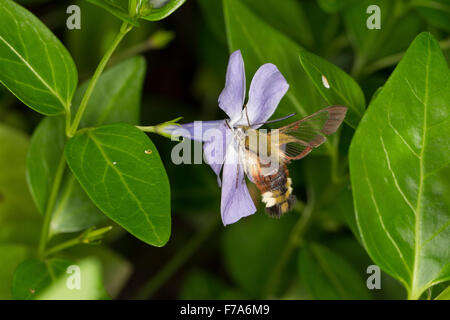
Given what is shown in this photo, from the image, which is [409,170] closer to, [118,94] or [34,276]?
[118,94]

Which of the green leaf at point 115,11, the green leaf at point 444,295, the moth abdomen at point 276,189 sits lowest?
the green leaf at point 444,295

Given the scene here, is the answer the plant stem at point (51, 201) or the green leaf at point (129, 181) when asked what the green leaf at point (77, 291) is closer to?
the plant stem at point (51, 201)

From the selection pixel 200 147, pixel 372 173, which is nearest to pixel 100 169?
pixel 200 147

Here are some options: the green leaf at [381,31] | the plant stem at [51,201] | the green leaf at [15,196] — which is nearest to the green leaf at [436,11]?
the green leaf at [381,31]

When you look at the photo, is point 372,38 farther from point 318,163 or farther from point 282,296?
point 282,296

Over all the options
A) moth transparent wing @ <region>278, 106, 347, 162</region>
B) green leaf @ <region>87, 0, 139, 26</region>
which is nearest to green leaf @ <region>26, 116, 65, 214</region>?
green leaf @ <region>87, 0, 139, 26</region>

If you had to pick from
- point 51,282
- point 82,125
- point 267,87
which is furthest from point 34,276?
point 267,87
